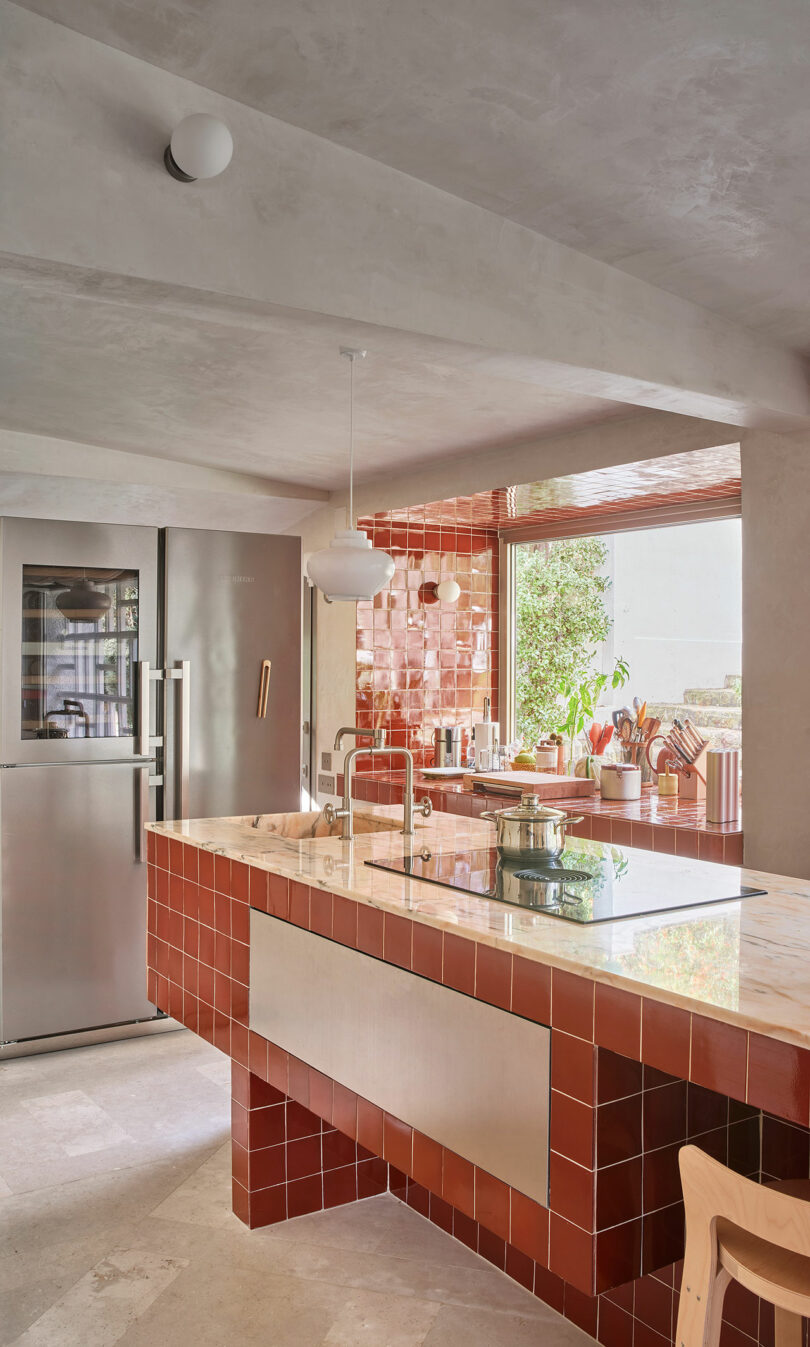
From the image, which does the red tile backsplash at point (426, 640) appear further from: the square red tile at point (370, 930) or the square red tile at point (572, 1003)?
the square red tile at point (572, 1003)

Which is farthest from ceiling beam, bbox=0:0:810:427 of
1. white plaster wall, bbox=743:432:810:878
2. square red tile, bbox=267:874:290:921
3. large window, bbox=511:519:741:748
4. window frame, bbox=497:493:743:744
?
large window, bbox=511:519:741:748

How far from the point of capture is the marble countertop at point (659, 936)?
1485 millimetres

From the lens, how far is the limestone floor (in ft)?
7.63

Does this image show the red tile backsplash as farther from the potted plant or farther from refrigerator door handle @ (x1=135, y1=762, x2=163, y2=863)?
refrigerator door handle @ (x1=135, y1=762, x2=163, y2=863)

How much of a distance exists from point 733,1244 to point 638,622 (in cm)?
368

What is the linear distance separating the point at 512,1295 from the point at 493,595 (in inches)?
140

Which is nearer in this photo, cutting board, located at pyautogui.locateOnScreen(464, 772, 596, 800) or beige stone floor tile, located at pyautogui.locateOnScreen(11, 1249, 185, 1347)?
beige stone floor tile, located at pyautogui.locateOnScreen(11, 1249, 185, 1347)

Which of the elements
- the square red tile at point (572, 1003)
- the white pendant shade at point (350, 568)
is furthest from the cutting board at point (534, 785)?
the square red tile at point (572, 1003)

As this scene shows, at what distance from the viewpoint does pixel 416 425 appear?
3795 mm

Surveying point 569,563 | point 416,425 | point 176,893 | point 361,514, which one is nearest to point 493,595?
point 569,563

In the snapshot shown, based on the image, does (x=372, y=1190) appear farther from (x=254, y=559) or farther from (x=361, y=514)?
(x=361, y=514)

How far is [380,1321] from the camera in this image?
2.36m

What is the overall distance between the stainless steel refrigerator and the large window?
1.44 m

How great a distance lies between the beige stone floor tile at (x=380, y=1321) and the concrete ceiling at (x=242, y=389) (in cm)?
209
